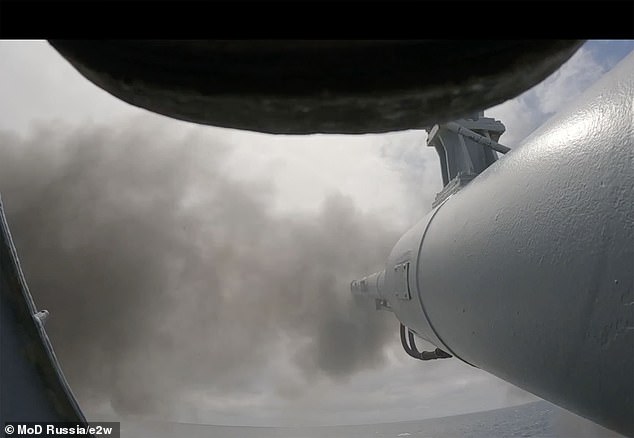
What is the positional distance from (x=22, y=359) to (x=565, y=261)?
2.36 ft

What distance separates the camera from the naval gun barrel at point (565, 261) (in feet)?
1.97

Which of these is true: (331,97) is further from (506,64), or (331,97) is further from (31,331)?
(31,331)

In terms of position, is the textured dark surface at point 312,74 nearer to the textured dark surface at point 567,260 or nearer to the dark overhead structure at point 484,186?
the dark overhead structure at point 484,186

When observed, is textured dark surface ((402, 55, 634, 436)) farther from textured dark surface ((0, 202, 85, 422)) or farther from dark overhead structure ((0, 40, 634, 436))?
textured dark surface ((0, 202, 85, 422))

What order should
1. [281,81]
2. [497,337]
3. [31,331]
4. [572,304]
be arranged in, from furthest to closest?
[497,337], [572,304], [31,331], [281,81]

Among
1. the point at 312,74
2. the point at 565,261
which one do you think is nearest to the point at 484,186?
the point at 565,261

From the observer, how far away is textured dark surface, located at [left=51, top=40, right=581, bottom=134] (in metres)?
0.32

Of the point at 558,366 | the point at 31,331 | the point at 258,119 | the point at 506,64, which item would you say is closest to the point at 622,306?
the point at 558,366

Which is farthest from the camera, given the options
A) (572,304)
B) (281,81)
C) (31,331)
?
(572,304)

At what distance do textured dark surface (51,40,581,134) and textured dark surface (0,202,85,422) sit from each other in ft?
0.99

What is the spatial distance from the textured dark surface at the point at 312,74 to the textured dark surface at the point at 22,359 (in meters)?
0.30

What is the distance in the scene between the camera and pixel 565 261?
68 cm

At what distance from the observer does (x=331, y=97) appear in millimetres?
328

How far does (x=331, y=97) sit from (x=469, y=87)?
0.33ft
